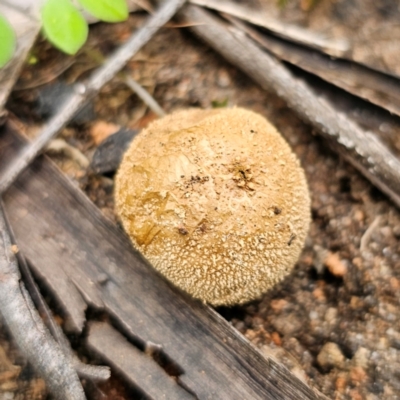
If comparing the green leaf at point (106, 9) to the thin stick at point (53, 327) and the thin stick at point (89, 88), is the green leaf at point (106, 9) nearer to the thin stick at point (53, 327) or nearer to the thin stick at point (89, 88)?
the thin stick at point (89, 88)

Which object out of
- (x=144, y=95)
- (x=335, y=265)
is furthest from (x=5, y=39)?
(x=335, y=265)

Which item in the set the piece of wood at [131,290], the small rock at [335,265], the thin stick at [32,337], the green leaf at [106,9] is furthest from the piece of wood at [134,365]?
the green leaf at [106,9]

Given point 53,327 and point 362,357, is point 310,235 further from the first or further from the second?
point 53,327

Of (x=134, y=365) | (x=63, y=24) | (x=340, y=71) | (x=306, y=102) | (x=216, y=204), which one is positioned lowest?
(x=134, y=365)

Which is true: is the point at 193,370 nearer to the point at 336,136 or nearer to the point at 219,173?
the point at 219,173

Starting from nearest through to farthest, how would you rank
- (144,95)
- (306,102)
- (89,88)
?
(89,88) → (306,102) → (144,95)

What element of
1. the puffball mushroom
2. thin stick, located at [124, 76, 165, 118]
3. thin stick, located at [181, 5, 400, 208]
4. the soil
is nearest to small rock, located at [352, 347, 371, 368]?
the soil

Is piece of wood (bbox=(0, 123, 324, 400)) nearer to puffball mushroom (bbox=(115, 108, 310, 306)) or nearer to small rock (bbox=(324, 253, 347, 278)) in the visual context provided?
puffball mushroom (bbox=(115, 108, 310, 306))
